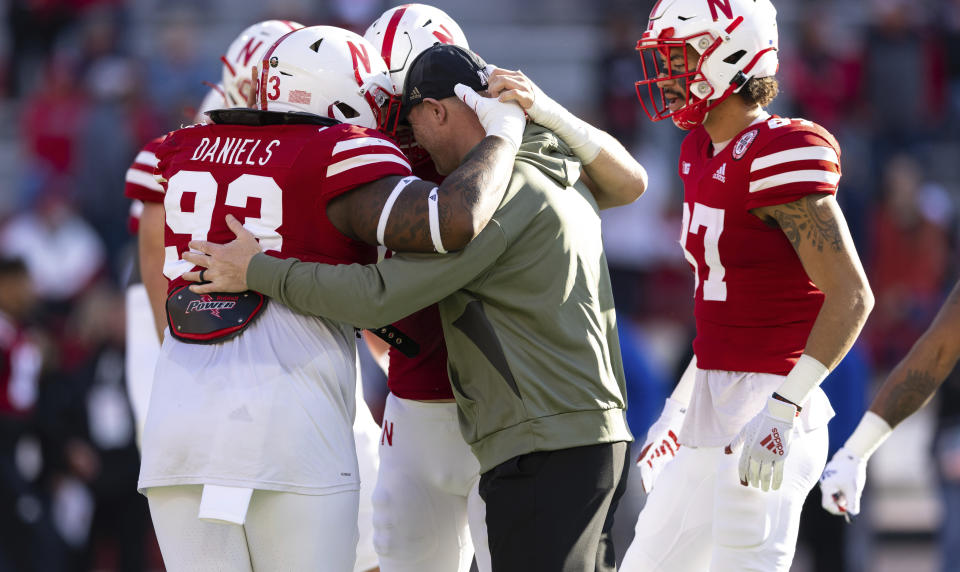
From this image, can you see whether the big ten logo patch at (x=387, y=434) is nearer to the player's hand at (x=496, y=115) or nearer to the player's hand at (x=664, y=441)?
the player's hand at (x=664, y=441)

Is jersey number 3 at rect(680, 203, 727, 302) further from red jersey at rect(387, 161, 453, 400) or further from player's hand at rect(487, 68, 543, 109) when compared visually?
red jersey at rect(387, 161, 453, 400)

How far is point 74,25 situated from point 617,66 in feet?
16.4

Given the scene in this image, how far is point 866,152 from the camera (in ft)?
35.8

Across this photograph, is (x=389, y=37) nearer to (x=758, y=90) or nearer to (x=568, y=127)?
(x=568, y=127)

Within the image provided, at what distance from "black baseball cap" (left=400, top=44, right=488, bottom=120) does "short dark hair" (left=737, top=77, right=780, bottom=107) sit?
2.78 feet

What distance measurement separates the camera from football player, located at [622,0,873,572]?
11.8ft

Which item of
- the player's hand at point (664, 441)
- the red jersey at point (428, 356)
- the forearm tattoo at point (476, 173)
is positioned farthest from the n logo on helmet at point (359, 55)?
the player's hand at point (664, 441)

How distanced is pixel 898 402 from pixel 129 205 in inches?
300

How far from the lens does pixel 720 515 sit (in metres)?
3.80

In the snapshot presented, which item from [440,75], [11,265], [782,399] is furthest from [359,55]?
[11,265]

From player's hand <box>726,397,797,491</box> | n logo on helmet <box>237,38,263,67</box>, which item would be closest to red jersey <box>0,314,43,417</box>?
n logo on helmet <box>237,38,263,67</box>

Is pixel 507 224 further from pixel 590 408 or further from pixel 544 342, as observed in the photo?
pixel 590 408

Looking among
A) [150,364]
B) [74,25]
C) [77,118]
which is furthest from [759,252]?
[74,25]

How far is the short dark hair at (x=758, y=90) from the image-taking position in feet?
13.2
